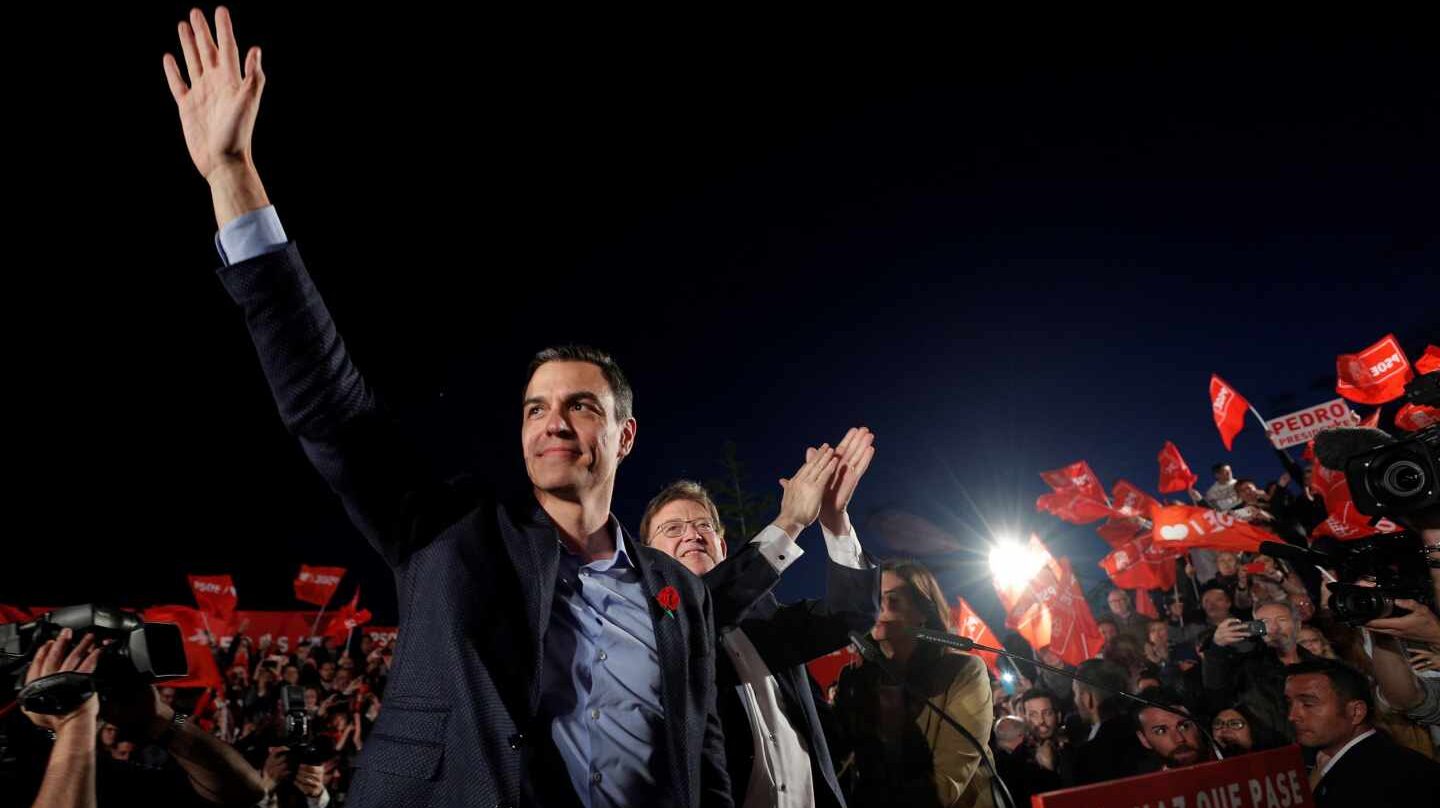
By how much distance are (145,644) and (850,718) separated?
9.70 ft

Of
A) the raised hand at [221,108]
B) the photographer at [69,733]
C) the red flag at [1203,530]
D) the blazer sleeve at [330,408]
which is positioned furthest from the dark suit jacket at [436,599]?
the red flag at [1203,530]

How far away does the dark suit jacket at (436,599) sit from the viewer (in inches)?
68.7

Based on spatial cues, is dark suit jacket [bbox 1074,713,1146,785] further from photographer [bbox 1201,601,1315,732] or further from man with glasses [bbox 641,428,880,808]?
man with glasses [bbox 641,428,880,808]

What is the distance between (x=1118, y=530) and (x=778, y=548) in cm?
1283

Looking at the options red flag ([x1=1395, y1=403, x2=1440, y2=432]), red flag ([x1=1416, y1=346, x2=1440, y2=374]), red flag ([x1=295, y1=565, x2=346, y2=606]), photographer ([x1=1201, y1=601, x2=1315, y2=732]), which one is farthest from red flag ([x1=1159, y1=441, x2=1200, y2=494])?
red flag ([x1=295, y1=565, x2=346, y2=606])

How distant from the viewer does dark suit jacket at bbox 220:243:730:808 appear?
1.75 meters

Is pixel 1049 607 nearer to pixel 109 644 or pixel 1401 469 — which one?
pixel 1401 469

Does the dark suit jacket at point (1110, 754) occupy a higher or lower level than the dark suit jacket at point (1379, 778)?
lower

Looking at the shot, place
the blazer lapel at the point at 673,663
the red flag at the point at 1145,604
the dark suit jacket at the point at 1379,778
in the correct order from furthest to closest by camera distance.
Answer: the red flag at the point at 1145,604 → the dark suit jacket at the point at 1379,778 → the blazer lapel at the point at 673,663

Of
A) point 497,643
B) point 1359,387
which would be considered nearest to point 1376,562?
point 497,643

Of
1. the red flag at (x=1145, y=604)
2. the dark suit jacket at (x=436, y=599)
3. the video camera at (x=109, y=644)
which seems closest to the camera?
the dark suit jacket at (x=436, y=599)

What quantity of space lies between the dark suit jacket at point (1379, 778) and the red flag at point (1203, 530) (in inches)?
202

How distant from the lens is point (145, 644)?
257 cm

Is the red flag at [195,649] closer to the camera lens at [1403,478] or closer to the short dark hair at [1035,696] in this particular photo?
the short dark hair at [1035,696]
